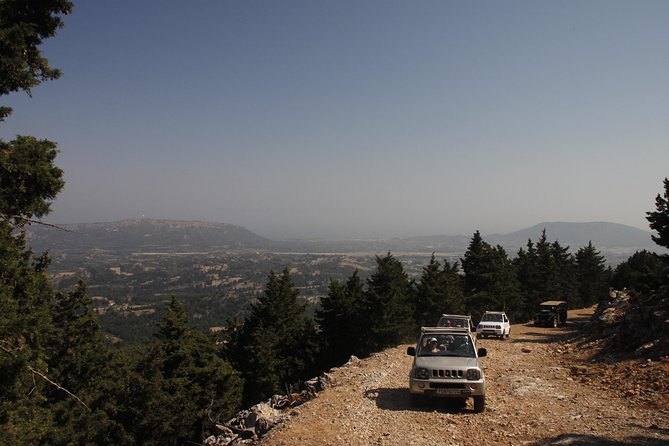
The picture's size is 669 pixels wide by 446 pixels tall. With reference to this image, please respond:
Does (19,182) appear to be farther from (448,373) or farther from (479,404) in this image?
(479,404)

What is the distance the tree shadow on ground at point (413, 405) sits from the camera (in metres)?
10.5

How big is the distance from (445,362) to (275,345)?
28.9m

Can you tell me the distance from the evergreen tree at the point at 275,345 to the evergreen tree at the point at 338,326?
1.25 metres

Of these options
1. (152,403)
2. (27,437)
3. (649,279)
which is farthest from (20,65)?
(649,279)

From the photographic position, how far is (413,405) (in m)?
10.8

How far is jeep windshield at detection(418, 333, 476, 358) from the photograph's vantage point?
10.8m

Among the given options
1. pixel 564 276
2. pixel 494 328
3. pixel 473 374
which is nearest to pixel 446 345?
pixel 473 374

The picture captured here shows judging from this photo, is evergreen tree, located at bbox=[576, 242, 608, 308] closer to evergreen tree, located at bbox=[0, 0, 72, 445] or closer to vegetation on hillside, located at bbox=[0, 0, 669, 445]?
vegetation on hillside, located at bbox=[0, 0, 669, 445]

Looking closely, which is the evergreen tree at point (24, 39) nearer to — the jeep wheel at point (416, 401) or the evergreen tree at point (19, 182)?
the evergreen tree at point (19, 182)

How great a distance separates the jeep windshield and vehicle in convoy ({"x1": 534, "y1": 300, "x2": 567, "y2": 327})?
81.8ft

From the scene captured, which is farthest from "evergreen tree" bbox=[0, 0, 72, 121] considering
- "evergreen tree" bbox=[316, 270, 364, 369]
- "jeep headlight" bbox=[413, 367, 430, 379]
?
"evergreen tree" bbox=[316, 270, 364, 369]

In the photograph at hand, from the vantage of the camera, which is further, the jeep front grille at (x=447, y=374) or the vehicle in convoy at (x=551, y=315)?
the vehicle in convoy at (x=551, y=315)

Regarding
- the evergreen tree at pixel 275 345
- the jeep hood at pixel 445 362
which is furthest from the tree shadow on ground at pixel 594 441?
the evergreen tree at pixel 275 345

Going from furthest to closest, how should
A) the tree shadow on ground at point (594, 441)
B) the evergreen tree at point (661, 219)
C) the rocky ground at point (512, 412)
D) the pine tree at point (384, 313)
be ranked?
the pine tree at point (384, 313) → the evergreen tree at point (661, 219) → the rocky ground at point (512, 412) → the tree shadow on ground at point (594, 441)
